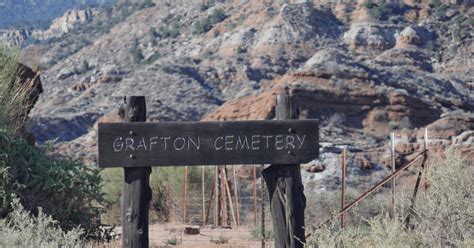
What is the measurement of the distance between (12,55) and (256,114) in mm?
27477

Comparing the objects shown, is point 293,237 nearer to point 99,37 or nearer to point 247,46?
point 247,46

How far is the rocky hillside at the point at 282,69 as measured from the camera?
1630 inches

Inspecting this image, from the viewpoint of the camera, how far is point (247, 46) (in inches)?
2490

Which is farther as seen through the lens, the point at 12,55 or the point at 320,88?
the point at 320,88

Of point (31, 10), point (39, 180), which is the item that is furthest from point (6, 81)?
point (31, 10)

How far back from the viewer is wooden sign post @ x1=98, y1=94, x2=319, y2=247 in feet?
22.8

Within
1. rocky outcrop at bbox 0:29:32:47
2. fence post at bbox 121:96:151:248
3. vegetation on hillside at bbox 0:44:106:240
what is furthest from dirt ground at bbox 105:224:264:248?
fence post at bbox 121:96:151:248

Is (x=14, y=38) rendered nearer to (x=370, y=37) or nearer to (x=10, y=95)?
(x=10, y=95)

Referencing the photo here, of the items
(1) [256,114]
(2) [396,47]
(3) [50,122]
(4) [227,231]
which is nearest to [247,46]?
(2) [396,47]

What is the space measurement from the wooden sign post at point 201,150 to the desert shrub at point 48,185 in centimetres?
216

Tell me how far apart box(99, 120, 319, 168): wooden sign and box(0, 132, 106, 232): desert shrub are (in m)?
2.19

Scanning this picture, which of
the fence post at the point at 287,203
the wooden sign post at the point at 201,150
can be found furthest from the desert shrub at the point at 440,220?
the wooden sign post at the point at 201,150

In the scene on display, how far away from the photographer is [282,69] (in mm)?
57000

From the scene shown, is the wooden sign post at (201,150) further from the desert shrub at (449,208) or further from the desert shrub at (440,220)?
the desert shrub at (449,208)
